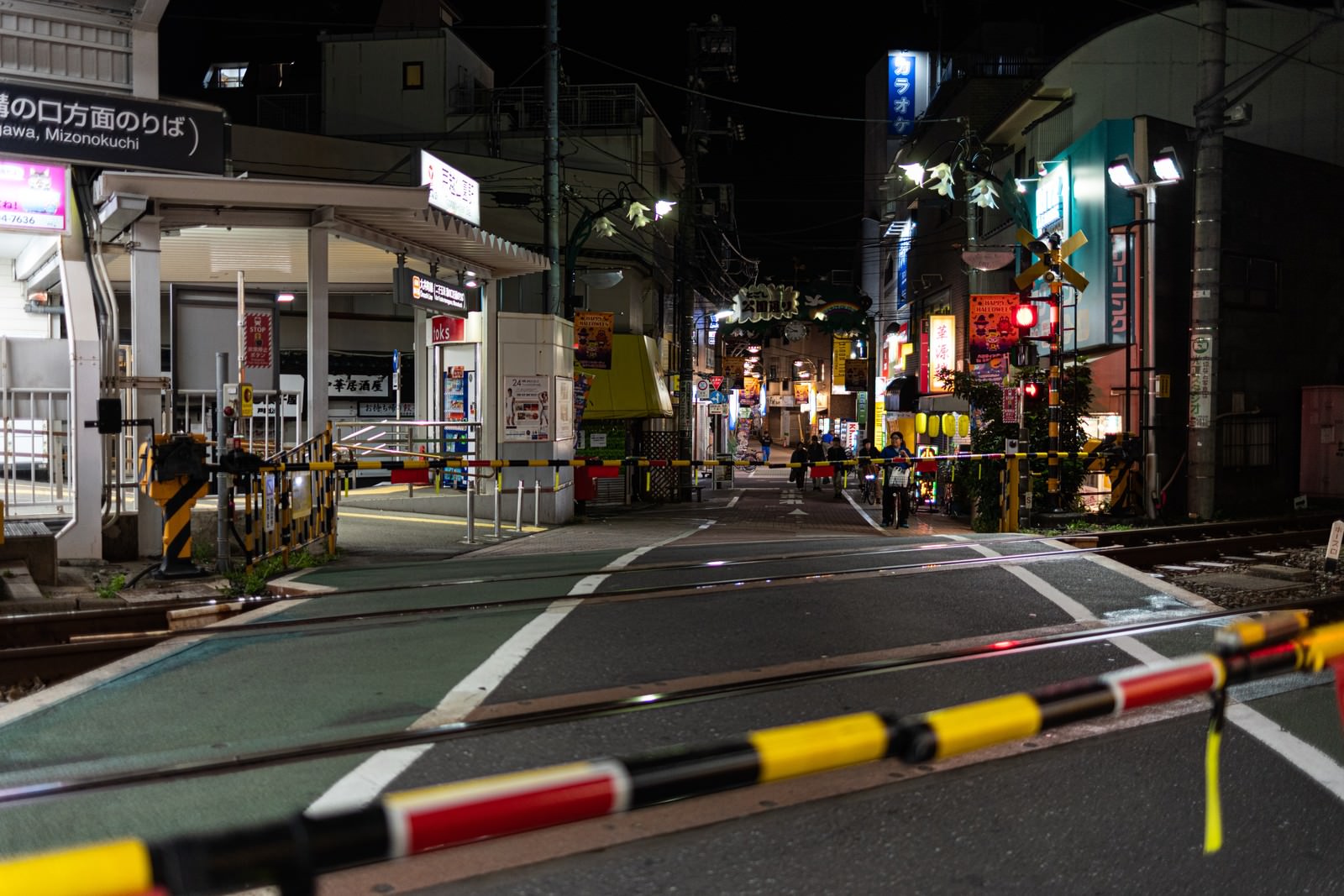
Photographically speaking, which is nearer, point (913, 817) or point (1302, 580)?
point (913, 817)

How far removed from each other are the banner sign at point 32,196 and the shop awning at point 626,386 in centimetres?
1941

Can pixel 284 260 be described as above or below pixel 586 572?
above

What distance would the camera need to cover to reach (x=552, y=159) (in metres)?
19.8

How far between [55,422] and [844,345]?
50.7 m

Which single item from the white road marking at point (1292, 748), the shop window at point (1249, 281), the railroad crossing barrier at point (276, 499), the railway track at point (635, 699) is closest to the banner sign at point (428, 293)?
the railroad crossing barrier at point (276, 499)

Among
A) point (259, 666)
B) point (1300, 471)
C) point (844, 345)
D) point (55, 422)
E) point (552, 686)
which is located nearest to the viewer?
point (552, 686)

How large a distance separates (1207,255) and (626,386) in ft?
57.7

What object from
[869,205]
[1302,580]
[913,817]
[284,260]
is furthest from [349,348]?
[869,205]

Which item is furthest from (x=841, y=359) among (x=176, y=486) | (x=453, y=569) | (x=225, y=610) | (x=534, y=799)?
(x=534, y=799)

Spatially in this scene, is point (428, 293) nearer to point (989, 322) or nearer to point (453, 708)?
point (453, 708)

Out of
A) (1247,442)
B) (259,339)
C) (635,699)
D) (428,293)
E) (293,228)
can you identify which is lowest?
(635,699)

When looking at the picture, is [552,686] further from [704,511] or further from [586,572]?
[704,511]

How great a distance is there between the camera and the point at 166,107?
38.0ft

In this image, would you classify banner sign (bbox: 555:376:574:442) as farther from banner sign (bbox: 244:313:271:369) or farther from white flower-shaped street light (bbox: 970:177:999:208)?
white flower-shaped street light (bbox: 970:177:999:208)
